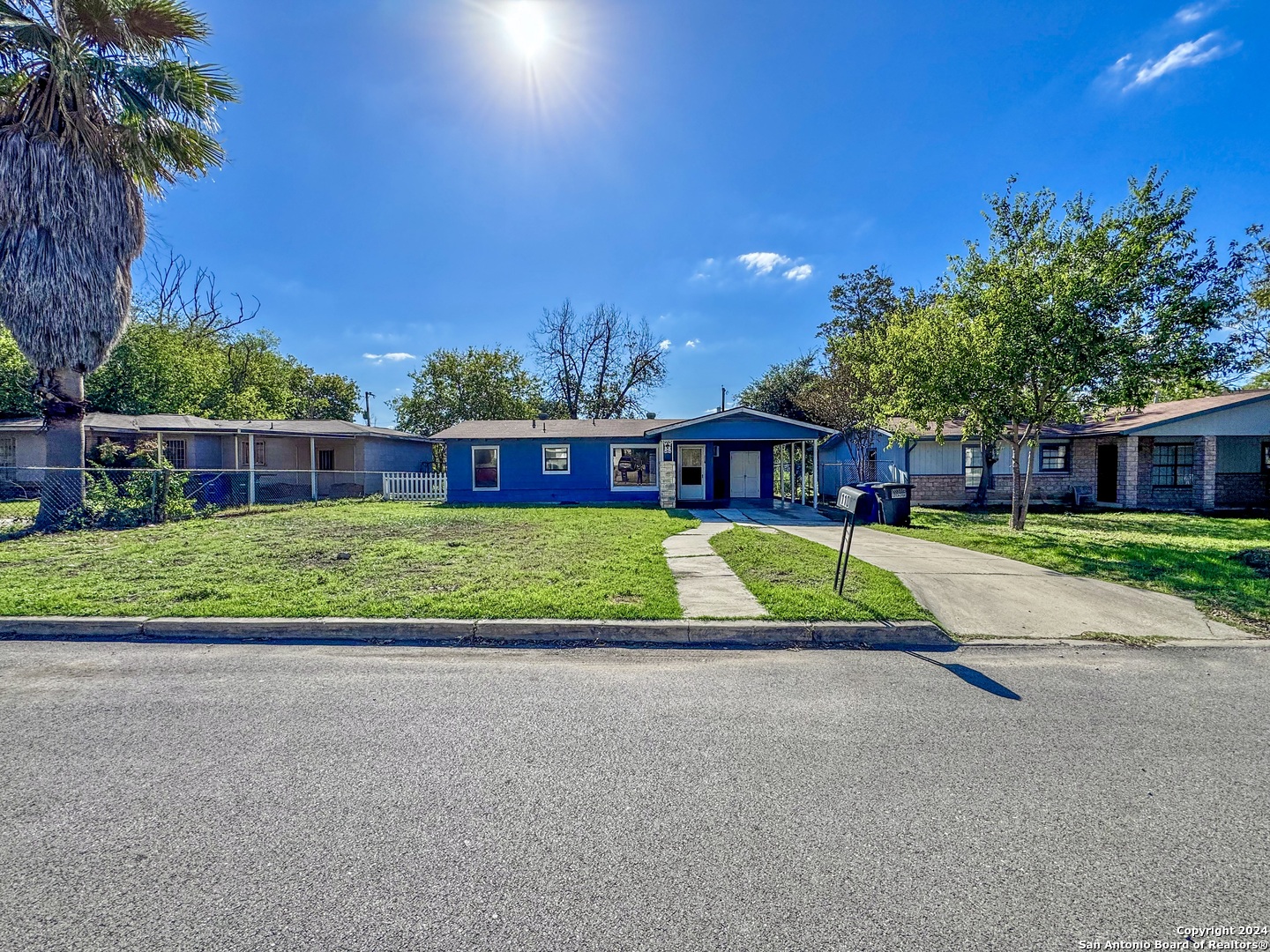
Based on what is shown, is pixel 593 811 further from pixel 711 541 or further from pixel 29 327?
pixel 29 327

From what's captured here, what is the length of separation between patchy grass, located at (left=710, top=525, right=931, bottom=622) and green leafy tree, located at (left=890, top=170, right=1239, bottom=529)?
239 inches

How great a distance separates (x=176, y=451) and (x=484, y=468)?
40.2 feet

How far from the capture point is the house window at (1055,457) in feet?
64.5

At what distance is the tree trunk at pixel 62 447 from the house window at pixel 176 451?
33.3ft

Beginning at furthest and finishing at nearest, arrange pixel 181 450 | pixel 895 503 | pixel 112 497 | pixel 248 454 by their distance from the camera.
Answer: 1. pixel 248 454
2. pixel 181 450
3. pixel 112 497
4. pixel 895 503

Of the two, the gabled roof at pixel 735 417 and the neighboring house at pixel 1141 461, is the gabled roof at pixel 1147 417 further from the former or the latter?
the gabled roof at pixel 735 417

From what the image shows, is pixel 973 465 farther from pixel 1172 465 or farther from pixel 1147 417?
pixel 1172 465

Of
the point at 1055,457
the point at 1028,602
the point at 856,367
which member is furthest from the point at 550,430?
the point at 1055,457

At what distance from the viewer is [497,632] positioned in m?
5.07

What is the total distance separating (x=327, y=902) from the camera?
2016 millimetres

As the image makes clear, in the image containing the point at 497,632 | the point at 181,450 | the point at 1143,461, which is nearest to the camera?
the point at 497,632

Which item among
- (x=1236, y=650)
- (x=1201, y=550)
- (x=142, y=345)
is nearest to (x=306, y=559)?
(x=1236, y=650)

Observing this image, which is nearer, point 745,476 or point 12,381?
point 745,476

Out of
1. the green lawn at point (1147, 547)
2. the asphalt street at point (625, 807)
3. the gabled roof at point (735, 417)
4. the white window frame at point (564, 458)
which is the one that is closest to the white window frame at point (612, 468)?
the white window frame at point (564, 458)
